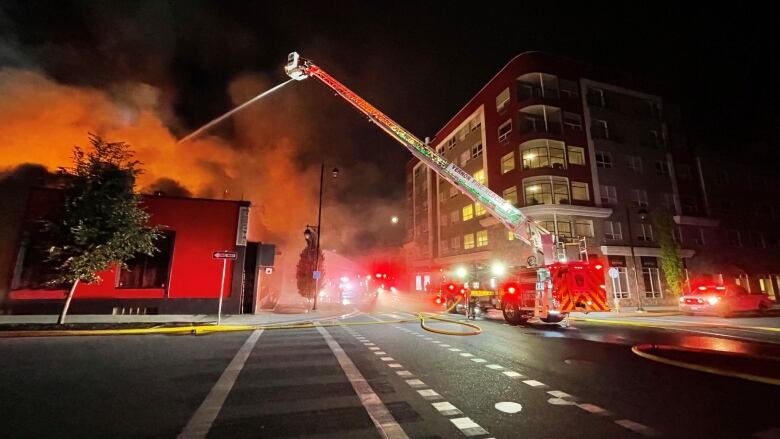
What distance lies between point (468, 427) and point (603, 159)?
35.9 metres

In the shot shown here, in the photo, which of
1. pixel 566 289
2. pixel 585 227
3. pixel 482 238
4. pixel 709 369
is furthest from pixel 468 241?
pixel 709 369

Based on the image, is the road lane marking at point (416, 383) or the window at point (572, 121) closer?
the road lane marking at point (416, 383)

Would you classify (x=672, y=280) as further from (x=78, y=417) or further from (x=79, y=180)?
(x=79, y=180)

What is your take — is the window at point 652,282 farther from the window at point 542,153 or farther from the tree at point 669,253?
the window at point 542,153

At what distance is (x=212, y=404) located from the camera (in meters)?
4.97

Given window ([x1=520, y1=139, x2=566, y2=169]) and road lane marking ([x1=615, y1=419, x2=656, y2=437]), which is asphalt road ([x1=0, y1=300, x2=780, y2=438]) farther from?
window ([x1=520, y1=139, x2=566, y2=169])

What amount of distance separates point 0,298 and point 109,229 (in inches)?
335

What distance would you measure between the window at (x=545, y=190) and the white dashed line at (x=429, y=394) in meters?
28.1

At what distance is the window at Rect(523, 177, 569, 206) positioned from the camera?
30250 millimetres

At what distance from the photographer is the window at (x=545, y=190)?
30250 mm

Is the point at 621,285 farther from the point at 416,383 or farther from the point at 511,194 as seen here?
the point at 416,383

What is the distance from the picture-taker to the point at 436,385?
19.3 ft

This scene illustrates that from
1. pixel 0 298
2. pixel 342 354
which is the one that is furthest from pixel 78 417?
pixel 0 298

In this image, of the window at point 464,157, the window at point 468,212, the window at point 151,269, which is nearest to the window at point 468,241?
the window at point 468,212
